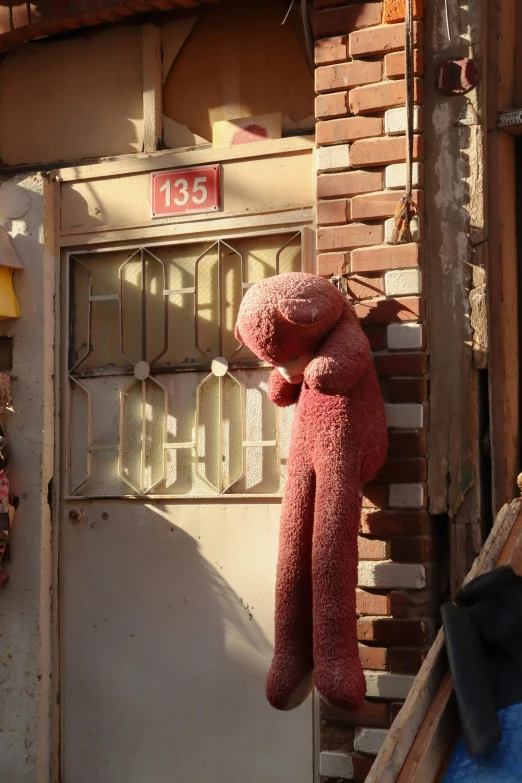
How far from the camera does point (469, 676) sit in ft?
6.79

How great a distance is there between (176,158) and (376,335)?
1184 mm

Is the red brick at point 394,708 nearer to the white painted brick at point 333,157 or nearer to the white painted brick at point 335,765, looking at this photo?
the white painted brick at point 335,765

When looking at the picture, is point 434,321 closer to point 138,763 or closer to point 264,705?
point 264,705

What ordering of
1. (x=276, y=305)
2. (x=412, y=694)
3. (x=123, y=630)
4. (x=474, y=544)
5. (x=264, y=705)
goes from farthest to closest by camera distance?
(x=123, y=630)
(x=264, y=705)
(x=474, y=544)
(x=276, y=305)
(x=412, y=694)

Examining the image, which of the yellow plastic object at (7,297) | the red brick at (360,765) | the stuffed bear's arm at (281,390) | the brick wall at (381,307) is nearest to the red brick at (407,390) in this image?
the brick wall at (381,307)

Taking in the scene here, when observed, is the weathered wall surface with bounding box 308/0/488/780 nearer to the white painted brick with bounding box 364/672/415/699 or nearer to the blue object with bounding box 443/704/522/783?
the white painted brick with bounding box 364/672/415/699

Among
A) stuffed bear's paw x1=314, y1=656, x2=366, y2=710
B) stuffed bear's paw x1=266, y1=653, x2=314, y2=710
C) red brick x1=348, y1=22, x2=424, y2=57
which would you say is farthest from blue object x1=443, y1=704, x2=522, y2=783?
red brick x1=348, y1=22, x2=424, y2=57

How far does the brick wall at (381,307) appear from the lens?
3.26 metres

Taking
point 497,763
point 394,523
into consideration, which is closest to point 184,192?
point 394,523

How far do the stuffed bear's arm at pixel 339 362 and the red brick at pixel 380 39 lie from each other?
1035mm

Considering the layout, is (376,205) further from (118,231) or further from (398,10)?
(118,231)

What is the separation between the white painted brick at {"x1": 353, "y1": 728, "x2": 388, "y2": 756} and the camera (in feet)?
10.6

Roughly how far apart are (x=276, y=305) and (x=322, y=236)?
0.62 metres

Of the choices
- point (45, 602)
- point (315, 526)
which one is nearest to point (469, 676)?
point (315, 526)
